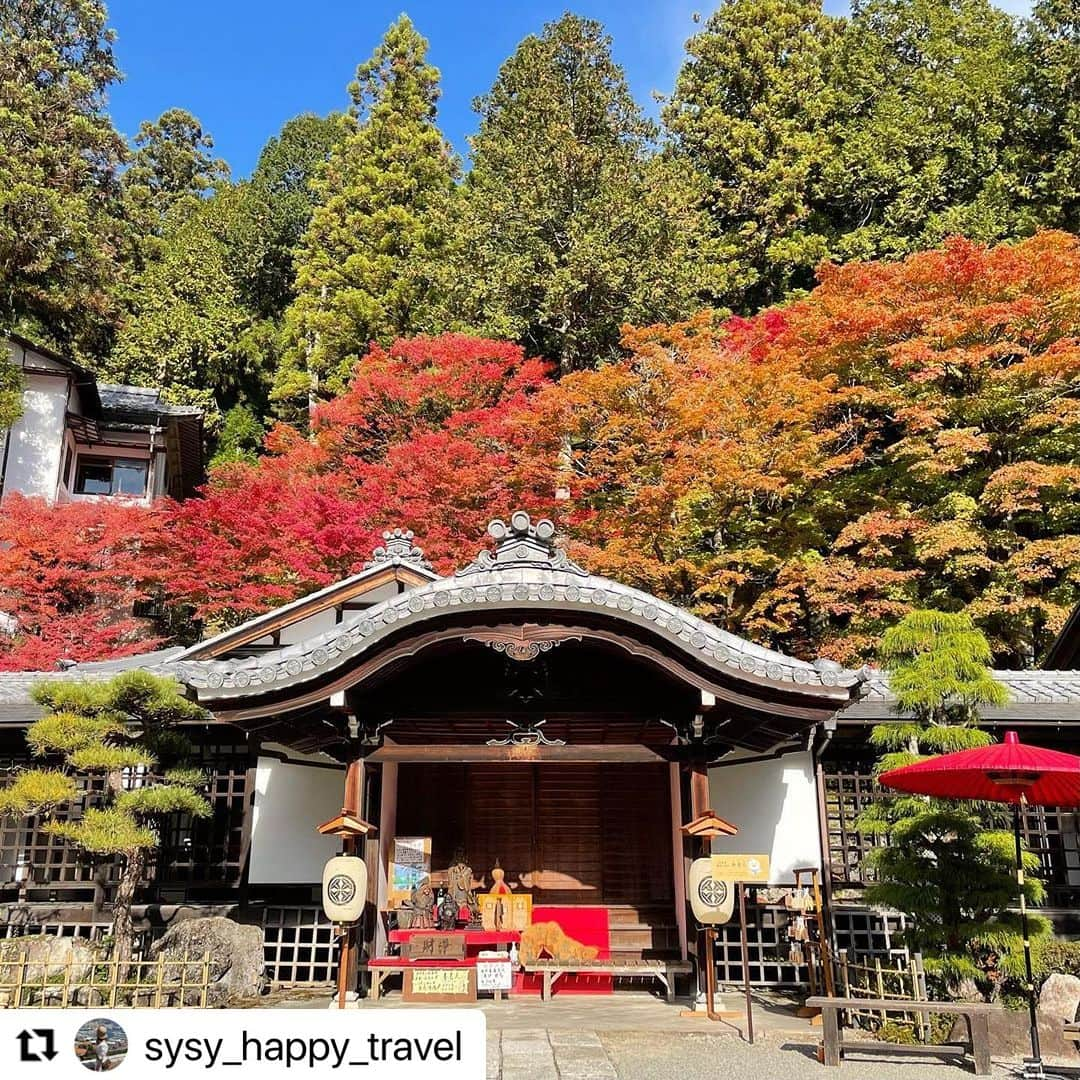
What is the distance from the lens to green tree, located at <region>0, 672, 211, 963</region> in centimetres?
977

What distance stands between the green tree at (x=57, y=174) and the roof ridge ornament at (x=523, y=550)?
86.9 ft

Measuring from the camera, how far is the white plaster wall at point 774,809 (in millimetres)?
11477

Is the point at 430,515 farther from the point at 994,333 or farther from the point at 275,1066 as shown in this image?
the point at 275,1066

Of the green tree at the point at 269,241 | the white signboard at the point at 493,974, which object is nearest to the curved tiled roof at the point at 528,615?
the white signboard at the point at 493,974

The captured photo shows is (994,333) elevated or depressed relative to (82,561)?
elevated

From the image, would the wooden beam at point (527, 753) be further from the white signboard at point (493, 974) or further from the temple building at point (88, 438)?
the temple building at point (88, 438)

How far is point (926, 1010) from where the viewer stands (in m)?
7.66

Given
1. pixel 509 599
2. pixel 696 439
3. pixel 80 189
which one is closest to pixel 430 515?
pixel 696 439

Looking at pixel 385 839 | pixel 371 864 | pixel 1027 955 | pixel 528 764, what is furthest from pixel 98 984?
pixel 1027 955

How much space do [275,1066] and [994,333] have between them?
18.6 m

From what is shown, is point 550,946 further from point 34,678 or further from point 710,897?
point 34,678

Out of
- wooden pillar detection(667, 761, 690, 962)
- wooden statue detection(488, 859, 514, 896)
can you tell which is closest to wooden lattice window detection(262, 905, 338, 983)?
wooden statue detection(488, 859, 514, 896)

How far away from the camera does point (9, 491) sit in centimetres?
2698

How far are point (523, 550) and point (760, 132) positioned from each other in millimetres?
26185
